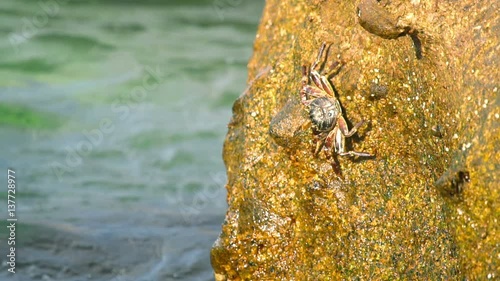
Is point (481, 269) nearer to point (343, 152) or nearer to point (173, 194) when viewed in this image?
point (343, 152)

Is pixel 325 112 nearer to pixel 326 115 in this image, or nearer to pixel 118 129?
pixel 326 115

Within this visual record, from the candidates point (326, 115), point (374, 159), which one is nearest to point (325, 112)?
point (326, 115)

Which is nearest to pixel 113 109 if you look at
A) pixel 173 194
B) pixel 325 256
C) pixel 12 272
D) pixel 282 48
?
pixel 173 194

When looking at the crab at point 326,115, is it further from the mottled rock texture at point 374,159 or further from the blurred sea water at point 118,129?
the blurred sea water at point 118,129

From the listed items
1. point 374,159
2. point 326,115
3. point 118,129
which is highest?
point 326,115

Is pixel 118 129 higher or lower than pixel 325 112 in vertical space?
lower

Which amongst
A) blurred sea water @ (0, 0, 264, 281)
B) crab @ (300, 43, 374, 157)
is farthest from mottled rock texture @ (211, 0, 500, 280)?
blurred sea water @ (0, 0, 264, 281)
